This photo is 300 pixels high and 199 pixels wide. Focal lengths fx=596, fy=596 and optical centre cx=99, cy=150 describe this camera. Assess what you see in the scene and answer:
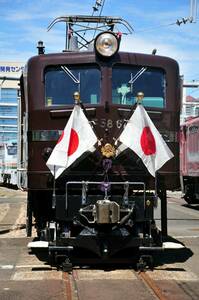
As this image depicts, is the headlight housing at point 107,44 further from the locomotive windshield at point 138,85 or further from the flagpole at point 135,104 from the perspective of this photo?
the flagpole at point 135,104

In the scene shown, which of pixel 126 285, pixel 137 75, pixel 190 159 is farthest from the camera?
pixel 190 159

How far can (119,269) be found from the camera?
A: 29.8 ft

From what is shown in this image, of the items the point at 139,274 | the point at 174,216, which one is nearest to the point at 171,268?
the point at 139,274

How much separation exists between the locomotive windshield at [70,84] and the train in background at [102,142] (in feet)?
0.05

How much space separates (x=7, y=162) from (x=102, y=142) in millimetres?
32334

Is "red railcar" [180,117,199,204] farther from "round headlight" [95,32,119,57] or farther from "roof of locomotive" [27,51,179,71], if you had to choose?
"round headlight" [95,32,119,57]

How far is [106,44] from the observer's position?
9125 millimetres

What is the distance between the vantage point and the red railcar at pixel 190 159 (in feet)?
71.9

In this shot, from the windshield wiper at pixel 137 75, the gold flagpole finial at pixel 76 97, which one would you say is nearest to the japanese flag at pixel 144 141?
the windshield wiper at pixel 137 75

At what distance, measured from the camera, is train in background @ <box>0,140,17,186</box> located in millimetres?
38725

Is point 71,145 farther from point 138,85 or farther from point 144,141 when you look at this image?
point 138,85

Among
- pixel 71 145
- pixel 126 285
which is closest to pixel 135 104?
pixel 71 145

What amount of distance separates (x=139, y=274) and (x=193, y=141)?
1404cm

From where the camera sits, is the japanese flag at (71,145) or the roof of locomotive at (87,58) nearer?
the japanese flag at (71,145)
